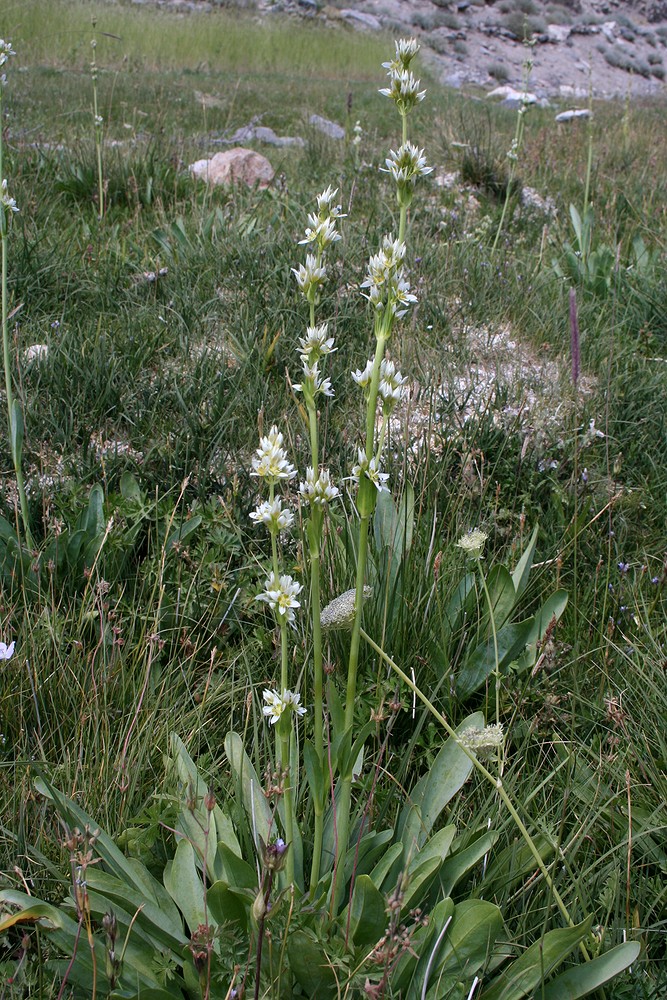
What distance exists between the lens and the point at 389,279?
126cm

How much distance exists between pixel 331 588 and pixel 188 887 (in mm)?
893

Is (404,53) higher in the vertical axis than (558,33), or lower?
lower

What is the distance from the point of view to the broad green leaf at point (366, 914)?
4.34ft

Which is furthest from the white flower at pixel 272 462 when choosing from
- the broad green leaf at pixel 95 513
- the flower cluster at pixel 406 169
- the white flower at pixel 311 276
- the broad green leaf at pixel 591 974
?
the broad green leaf at pixel 95 513

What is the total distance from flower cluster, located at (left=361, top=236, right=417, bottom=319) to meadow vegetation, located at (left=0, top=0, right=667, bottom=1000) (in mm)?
55

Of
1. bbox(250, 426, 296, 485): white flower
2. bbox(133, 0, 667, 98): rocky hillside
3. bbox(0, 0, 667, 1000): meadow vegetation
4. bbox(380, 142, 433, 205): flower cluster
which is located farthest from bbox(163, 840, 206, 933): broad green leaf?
bbox(133, 0, 667, 98): rocky hillside

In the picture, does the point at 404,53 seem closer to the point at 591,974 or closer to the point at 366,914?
the point at 366,914

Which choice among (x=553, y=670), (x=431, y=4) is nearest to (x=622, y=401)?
Result: (x=553, y=670)

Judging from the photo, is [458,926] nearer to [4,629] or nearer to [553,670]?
[553,670]

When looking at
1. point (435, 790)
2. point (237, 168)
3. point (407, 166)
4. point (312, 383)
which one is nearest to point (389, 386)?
point (312, 383)

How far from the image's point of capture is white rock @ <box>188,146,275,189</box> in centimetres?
604

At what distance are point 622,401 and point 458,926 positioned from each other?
241 cm

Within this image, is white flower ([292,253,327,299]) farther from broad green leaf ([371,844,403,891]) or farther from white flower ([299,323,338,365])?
broad green leaf ([371,844,403,891])

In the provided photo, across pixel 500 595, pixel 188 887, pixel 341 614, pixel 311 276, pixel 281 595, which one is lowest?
pixel 188 887
